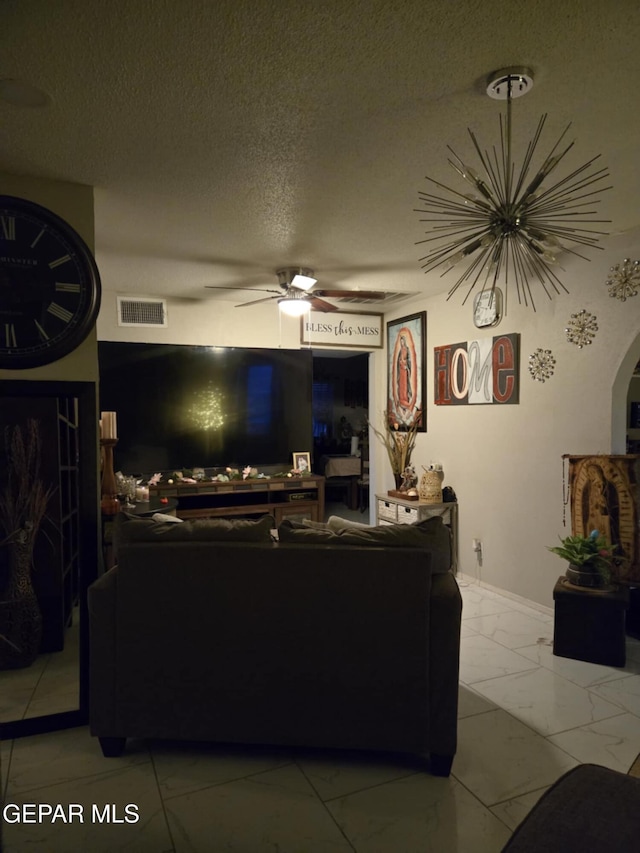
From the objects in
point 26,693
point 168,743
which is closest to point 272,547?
point 168,743

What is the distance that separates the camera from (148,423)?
5.18 m

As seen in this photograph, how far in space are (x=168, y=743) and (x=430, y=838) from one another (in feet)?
3.83

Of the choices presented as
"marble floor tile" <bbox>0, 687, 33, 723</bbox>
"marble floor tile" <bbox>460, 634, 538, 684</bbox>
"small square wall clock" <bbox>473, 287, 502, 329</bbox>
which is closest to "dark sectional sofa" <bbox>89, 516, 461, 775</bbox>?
"marble floor tile" <bbox>0, 687, 33, 723</bbox>

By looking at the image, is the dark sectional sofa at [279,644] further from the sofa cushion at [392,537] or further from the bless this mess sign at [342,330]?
the bless this mess sign at [342,330]

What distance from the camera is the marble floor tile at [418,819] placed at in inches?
71.4

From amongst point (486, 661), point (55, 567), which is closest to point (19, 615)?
point (55, 567)

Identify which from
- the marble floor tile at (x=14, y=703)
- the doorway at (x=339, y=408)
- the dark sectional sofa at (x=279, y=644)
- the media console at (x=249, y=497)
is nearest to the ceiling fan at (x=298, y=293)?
the media console at (x=249, y=497)

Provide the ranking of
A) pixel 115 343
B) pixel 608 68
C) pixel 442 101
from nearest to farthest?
pixel 608 68, pixel 442 101, pixel 115 343

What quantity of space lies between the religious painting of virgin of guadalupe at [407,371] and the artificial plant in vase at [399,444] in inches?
1.5

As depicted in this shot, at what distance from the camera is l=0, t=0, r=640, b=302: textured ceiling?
1.58 meters

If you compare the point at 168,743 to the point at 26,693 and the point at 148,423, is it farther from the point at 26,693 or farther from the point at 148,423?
the point at 148,423

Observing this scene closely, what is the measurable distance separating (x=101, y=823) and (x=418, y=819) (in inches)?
44.2

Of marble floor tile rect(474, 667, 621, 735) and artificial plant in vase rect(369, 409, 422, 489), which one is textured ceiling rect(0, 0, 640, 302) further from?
artificial plant in vase rect(369, 409, 422, 489)

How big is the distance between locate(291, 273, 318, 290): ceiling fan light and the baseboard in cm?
291
